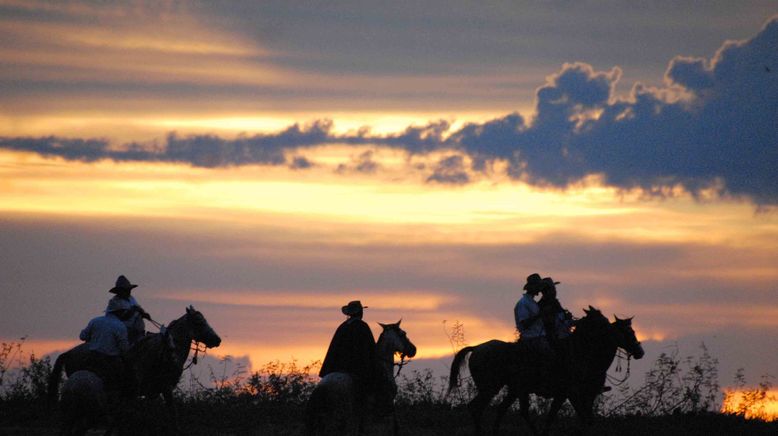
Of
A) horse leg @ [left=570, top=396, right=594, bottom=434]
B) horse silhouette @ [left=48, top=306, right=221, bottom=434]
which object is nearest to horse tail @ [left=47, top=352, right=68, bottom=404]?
horse silhouette @ [left=48, top=306, right=221, bottom=434]

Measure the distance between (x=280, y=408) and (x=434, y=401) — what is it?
3.17 m

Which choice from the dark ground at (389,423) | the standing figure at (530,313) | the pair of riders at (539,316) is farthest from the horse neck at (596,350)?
the dark ground at (389,423)

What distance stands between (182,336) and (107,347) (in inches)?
99.6

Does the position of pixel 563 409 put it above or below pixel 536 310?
below

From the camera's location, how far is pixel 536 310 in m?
20.8

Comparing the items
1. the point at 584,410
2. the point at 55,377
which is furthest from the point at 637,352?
the point at 55,377

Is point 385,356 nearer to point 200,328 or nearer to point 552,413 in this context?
point 552,413

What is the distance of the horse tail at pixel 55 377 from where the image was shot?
64.5 ft

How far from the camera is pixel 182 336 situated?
70.1 ft

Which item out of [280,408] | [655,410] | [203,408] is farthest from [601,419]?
[203,408]

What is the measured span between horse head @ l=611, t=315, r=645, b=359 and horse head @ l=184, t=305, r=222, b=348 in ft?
23.7

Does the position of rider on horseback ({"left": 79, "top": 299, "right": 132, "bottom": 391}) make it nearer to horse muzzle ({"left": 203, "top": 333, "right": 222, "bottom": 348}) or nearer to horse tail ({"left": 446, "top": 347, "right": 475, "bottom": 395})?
horse muzzle ({"left": 203, "top": 333, "right": 222, "bottom": 348})

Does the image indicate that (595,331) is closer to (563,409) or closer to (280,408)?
(563,409)

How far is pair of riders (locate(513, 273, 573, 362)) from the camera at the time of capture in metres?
20.7
